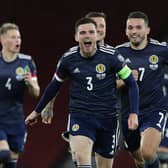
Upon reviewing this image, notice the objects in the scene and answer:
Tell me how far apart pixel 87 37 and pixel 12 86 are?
1482 millimetres

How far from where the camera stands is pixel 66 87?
17391mm

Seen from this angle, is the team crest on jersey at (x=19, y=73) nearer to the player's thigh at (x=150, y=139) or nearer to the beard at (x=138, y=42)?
the beard at (x=138, y=42)

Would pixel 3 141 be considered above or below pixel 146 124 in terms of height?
below

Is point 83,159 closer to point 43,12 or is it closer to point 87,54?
point 87,54

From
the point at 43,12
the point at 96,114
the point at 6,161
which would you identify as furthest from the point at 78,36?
the point at 43,12

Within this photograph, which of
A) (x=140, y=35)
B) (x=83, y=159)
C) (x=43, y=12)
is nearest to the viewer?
(x=83, y=159)

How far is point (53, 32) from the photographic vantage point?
17297 mm

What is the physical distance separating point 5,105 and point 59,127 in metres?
5.24

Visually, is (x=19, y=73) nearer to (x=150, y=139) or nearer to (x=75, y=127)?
(x=75, y=127)

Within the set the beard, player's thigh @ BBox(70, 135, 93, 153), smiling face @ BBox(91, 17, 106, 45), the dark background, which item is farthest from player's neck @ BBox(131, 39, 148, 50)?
the dark background

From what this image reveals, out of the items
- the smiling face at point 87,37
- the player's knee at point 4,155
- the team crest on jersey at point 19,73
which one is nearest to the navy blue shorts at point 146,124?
the smiling face at point 87,37

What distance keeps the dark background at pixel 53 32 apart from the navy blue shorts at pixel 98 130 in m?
5.64

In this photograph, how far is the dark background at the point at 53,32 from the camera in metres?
17.1

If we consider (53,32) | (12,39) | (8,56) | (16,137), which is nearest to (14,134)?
(16,137)
